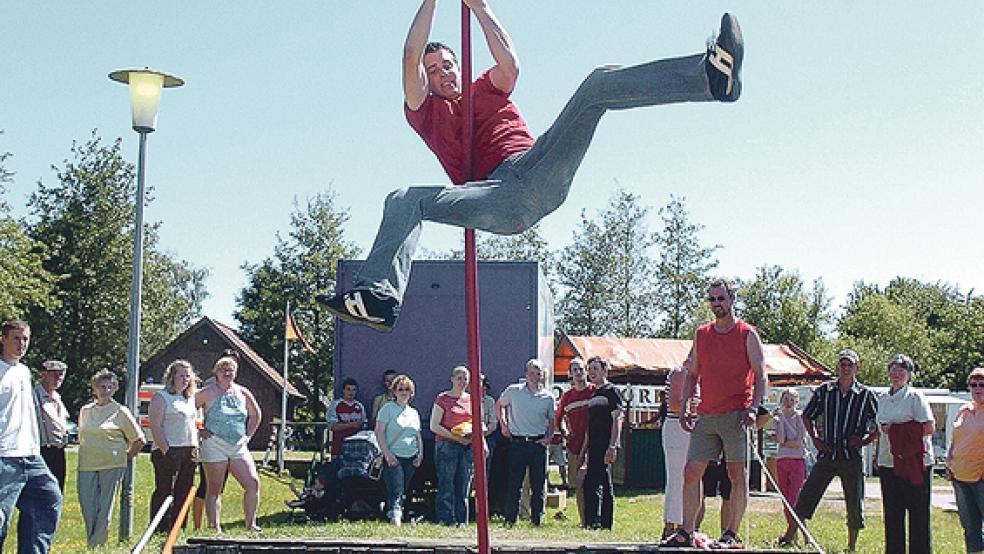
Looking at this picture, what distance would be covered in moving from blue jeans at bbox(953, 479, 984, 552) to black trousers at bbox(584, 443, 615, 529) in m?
2.69

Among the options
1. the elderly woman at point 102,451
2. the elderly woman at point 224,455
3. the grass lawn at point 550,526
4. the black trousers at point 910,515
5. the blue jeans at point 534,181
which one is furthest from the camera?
the elderly woman at point 102,451

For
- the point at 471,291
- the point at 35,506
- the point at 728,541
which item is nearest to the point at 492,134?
the point at 471,291

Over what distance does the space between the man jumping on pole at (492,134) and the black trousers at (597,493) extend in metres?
4.90

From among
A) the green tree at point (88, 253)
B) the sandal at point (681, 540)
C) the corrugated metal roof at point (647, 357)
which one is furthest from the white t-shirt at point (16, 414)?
the green tree at point (88, 253)

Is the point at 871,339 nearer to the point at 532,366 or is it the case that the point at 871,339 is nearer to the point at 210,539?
the point at 532,366

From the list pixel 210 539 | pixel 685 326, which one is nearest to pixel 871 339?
pixel 685 326

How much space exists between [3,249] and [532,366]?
23.2 m

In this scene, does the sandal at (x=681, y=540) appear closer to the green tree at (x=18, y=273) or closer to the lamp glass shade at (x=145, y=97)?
the lamp glass shade at (x=145, y=97)

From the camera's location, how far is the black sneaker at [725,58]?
4.00 m

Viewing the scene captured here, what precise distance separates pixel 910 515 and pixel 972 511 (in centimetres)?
52

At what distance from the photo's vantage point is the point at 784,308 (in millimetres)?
40344

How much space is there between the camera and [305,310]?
1233 inches

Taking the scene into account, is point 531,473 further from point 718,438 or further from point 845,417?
point 718,438

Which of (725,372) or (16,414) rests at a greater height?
(725,372)
